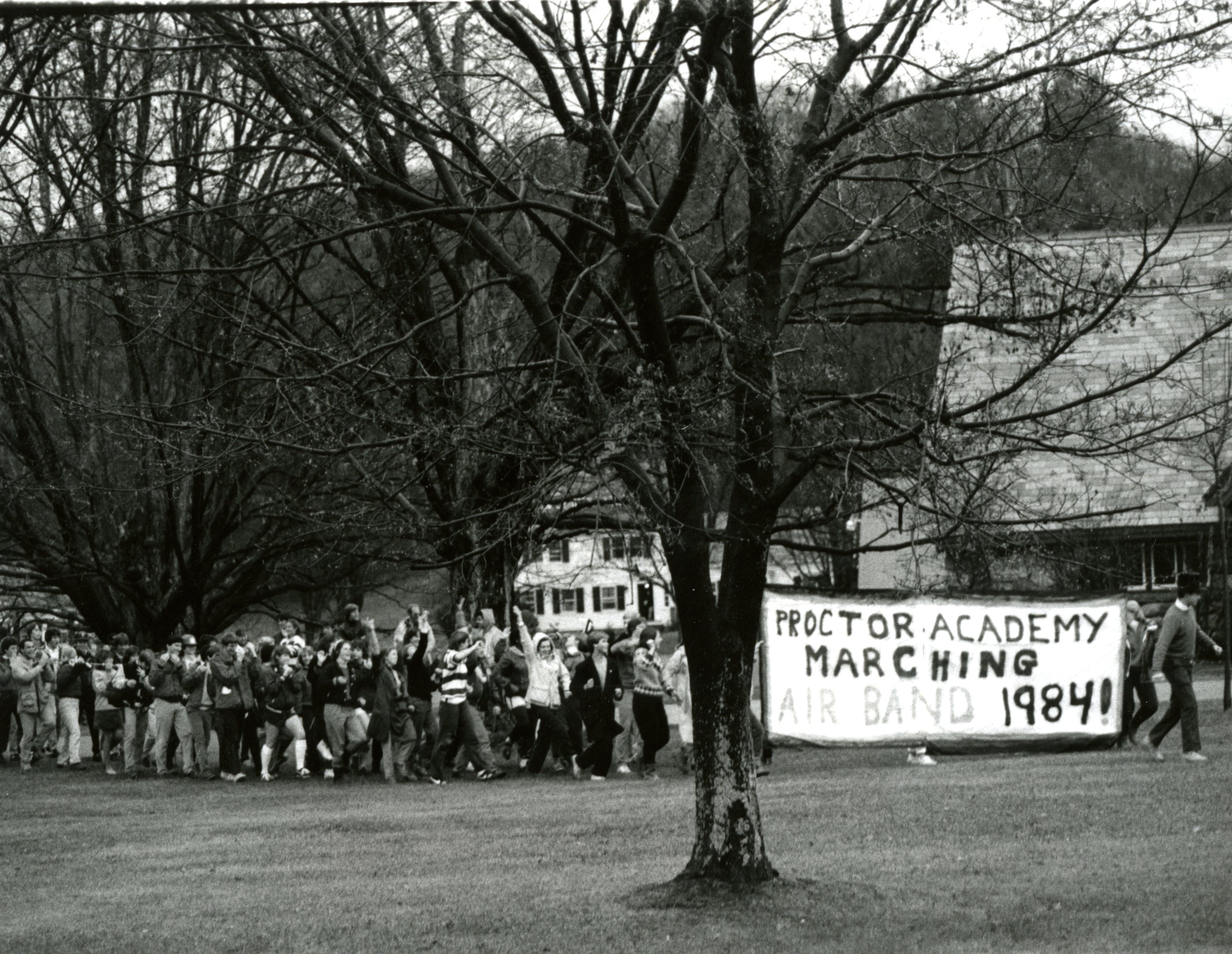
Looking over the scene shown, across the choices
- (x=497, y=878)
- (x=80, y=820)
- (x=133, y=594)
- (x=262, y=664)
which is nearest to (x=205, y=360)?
(x=133, y=594)

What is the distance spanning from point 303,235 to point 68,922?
23.6ft

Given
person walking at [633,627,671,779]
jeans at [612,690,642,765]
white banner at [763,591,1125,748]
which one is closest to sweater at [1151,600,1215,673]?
white banner at [763,591,1125,748]

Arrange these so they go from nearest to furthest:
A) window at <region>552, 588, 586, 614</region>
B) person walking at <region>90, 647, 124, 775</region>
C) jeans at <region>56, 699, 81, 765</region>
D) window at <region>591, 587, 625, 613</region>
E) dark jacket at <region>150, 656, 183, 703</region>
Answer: dark jacket at <region>150, 656, 183, 703</region>, person walking at <region>90, 647, 124, 775</region>, jeans at <region>56, 699, 81, 765</region>, window at <region>552, 588, 586, 614</region>, window at <region>591, 587, 625, 613</region>

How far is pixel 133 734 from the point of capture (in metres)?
24.4

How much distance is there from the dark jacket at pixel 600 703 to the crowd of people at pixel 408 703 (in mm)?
20

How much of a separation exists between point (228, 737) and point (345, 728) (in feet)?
6.06

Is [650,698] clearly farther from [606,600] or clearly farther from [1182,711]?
[606,600]

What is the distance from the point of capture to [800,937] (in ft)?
32.9

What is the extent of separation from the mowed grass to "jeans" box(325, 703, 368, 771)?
4.25 feet

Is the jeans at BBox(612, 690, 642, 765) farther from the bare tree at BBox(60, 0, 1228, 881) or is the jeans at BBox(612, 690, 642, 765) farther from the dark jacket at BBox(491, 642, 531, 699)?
the bare tree at BBox(60, 0, 1228, 881)

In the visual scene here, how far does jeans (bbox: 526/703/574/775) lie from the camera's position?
2158cm

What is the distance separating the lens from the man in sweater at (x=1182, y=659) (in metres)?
18.2

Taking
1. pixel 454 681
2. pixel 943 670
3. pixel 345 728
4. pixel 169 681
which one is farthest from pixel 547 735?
pixel 169 681

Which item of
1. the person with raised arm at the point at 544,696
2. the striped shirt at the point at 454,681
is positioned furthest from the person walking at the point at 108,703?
the person with raised arm at the point at 544,696
